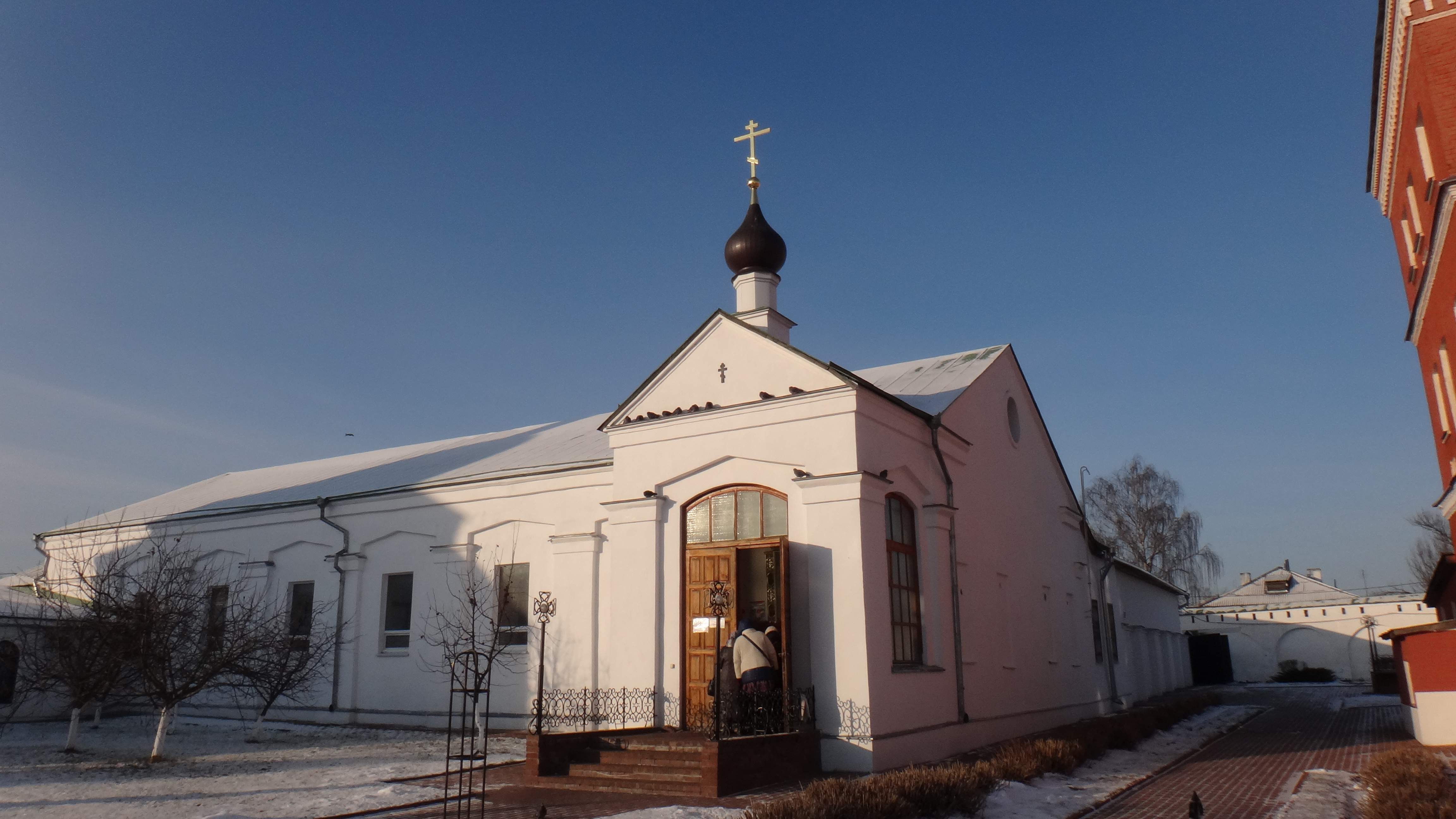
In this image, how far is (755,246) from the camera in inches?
644

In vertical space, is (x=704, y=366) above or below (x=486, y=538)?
above

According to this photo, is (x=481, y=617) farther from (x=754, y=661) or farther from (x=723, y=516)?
(x=754, y=661)

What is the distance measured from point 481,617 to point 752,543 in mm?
7337

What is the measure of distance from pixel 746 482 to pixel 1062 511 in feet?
35.3

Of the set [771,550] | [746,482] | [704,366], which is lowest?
[771,550]

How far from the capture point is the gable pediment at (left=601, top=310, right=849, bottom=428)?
13.4 meters

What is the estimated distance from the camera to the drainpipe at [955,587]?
14.2 meters

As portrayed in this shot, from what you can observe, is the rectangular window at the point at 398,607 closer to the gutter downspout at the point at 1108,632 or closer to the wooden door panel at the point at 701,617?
the wooden door panel at the point at 701,617

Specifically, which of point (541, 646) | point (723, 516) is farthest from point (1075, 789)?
point (541, 646)

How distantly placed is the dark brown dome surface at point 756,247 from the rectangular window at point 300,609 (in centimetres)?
1158

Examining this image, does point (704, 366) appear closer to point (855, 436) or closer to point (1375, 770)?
point (855, 436)

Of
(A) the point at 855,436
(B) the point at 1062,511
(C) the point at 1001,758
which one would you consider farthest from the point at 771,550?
(B) the point at 1062,511

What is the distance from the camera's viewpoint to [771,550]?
43.1 ft

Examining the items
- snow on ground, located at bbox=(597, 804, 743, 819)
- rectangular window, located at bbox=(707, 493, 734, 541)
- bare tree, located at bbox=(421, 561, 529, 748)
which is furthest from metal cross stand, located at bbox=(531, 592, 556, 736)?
snow on ground, located at bbox=(597, 804, 743, 819)
